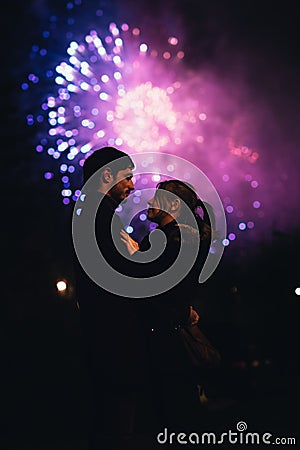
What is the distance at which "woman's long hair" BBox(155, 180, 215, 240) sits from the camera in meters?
3.00

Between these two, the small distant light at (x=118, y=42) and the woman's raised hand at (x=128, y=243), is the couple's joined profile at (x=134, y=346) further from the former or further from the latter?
the small distant light at (x=118, y=42)

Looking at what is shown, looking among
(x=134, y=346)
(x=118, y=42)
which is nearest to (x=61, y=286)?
(x=134, y=346)

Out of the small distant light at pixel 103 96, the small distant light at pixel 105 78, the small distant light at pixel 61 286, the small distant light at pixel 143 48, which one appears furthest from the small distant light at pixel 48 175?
the small distant light at pixel 143 48

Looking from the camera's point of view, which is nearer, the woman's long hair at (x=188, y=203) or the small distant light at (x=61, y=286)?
the woman's long hair at (x=188, y=203)

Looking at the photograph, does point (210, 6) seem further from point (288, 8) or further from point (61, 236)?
point (61, 236)

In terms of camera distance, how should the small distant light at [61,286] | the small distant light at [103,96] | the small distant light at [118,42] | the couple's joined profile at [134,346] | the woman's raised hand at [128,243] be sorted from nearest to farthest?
1. the couple's joined profile at [134,346]
2. the woman's raised hand at [128,243]
3. the small distant light at [61,286]
4. the small distant light at [118,42]
5. the small distant light at [103,96]

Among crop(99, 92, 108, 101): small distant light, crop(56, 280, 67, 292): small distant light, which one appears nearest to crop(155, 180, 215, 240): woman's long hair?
crop(56, 280, 67, 292): small distant light

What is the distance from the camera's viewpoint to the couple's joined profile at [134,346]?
271cm

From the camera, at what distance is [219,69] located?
486 inches

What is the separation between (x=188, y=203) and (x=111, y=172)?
1.62 feet

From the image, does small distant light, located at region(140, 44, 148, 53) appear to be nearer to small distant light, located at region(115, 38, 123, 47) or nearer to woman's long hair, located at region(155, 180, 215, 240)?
small distant light, located at region(115, 38, 123, 47)

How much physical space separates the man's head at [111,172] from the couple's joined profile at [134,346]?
0.19m

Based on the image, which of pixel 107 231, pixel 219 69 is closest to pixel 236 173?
pixel 219 69

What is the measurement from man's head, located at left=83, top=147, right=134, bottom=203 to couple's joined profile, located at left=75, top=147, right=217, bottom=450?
0.19m
